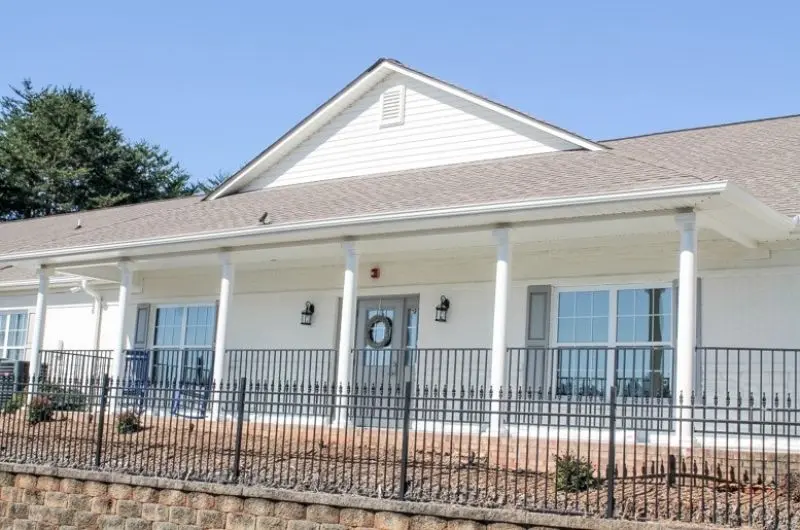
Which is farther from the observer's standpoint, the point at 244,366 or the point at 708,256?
the point at 244,366

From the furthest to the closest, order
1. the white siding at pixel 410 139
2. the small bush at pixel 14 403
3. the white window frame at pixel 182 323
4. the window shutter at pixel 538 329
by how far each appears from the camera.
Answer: the white window frame at pixel 182 323, the white siding at pixel 410 139, the window shutter at pixel 538 329, the small bush at pixel 14 403

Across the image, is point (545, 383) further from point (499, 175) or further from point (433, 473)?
point (433, 473)

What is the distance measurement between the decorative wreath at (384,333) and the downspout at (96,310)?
6.59m

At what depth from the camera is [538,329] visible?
14.9 meters

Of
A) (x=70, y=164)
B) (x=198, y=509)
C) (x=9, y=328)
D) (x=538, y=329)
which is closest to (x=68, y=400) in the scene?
(x=198, y=509)

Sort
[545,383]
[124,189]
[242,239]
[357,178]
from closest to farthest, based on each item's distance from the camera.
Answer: [545,383], [242,239], [357,178], [124,189]

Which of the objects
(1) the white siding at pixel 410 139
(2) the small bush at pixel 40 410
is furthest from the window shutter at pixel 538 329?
(2) the small bush at pixel 40 410

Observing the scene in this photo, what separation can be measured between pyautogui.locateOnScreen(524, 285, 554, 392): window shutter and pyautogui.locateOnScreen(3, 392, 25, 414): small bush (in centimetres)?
709

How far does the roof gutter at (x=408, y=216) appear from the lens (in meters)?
11.4

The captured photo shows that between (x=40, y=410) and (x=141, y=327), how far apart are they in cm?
600

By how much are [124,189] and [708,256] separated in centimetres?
3771

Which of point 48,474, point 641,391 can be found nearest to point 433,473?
point 641,391

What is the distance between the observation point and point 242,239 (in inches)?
616

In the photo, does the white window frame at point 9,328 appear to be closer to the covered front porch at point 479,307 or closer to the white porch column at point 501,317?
→ the covered front porch at point 479,307
